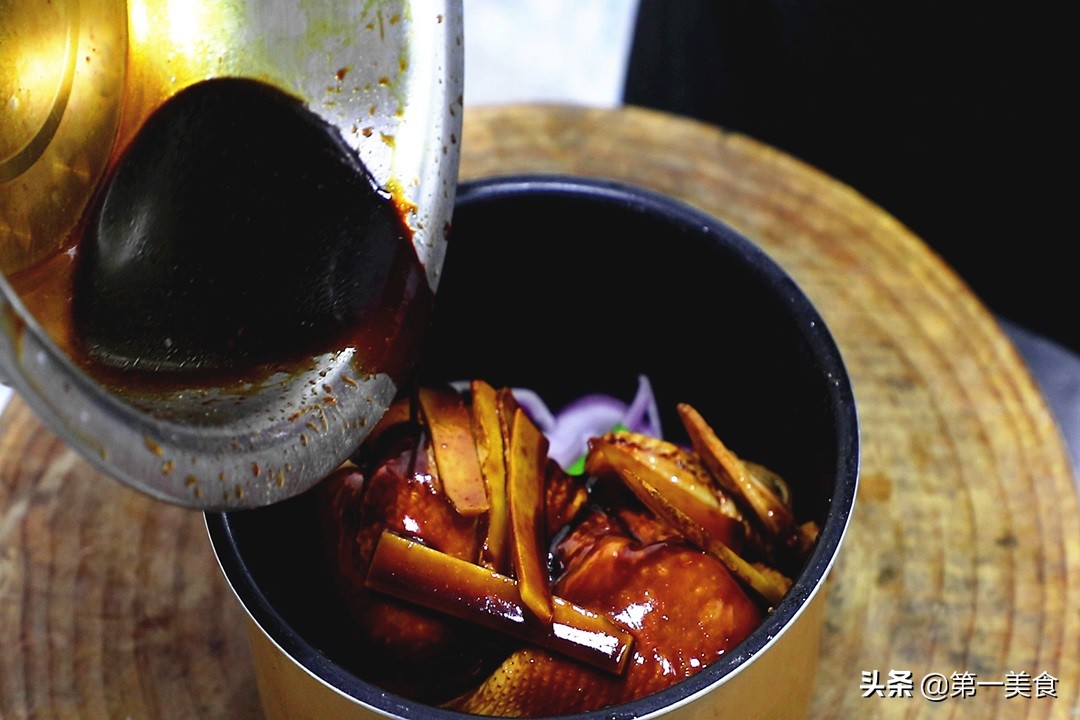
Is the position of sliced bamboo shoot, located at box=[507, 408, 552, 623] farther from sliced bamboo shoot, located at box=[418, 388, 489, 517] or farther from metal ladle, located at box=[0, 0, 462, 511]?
metal ladle, located at box=[0, 0, 462, 511]

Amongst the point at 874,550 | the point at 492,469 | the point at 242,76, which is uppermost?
the point at 242,76

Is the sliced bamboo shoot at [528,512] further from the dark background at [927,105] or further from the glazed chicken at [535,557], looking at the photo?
the dark background at [927,105]

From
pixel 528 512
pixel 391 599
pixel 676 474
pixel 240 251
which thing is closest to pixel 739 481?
pixel 676 474

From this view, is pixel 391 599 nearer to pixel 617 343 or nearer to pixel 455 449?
pixel 455 449

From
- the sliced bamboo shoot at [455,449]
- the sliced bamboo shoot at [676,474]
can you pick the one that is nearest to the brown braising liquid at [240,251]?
the sliced bamboo shoot at [455,449]

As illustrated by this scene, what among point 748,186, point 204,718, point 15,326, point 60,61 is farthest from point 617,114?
point 15,326

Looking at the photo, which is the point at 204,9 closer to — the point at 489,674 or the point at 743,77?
the point at 489,674

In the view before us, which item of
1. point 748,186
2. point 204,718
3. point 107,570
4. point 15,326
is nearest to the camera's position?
point 15,326
